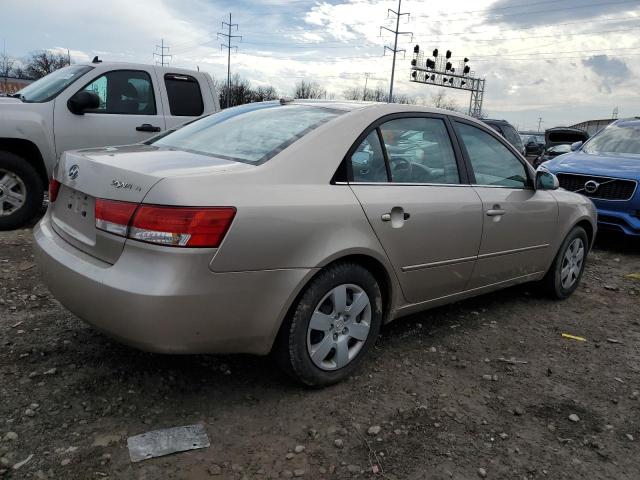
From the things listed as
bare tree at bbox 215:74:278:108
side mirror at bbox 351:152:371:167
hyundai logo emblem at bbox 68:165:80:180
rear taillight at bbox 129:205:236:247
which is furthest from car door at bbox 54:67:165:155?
bare tree at bbox 215:74:278:108

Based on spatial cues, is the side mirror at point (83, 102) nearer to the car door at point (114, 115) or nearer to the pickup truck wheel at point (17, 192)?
the car door at point (114, 115)

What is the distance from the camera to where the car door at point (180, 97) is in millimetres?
6824

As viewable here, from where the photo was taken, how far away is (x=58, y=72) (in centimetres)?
677

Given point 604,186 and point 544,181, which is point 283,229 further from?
point 604,186

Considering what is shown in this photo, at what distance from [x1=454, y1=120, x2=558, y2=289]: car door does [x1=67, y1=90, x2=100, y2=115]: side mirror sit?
416 cm

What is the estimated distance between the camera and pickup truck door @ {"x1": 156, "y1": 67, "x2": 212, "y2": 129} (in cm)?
682

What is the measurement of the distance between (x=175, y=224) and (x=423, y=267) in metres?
1.65

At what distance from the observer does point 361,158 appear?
313 centimetres

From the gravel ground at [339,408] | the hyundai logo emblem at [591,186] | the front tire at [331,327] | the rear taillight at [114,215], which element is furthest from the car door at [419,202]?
the hyundai logo emblem at [591,186]

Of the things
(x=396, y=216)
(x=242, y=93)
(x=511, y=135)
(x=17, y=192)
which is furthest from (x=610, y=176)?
(x=242, y=93)

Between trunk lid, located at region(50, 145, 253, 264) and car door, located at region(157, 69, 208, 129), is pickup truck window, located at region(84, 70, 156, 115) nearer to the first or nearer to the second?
car door, located at region(157, 69, 208, 129)

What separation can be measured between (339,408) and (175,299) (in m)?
1.09

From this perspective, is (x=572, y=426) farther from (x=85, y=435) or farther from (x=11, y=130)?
(x=11, y=130)

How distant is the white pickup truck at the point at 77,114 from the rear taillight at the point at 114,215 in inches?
159
